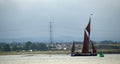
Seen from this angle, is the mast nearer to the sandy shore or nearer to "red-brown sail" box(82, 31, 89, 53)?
"red-brown sail" box(82, 31, 89, 53)

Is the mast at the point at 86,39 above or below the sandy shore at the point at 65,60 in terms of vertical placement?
above

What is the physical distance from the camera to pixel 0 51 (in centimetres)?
15225

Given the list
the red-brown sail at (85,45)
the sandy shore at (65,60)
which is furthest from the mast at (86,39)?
the sandy shore at (65,60)

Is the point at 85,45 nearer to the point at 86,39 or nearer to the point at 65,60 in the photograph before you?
the point at 86,39

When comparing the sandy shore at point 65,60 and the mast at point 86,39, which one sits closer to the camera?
the sandy shore at point 65,60

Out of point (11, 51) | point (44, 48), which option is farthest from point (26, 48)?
point (11, 51)

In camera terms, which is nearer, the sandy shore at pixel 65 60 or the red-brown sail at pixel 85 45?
the sandy shore at pixel 65 60

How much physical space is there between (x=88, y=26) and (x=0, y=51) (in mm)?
52230

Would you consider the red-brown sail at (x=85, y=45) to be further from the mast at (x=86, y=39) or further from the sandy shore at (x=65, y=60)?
the sandy shore at (x=65, y=60)

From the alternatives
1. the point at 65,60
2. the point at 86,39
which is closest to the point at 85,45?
the point at 86,39

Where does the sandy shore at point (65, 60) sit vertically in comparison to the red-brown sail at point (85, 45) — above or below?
below

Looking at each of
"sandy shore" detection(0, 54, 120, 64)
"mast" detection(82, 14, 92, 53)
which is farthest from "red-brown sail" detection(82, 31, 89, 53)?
"sandy shore" detection(0, 54, 120, 64)

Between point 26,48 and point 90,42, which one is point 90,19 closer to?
point 90,42

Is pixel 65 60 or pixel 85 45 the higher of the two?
pixel 85 45
